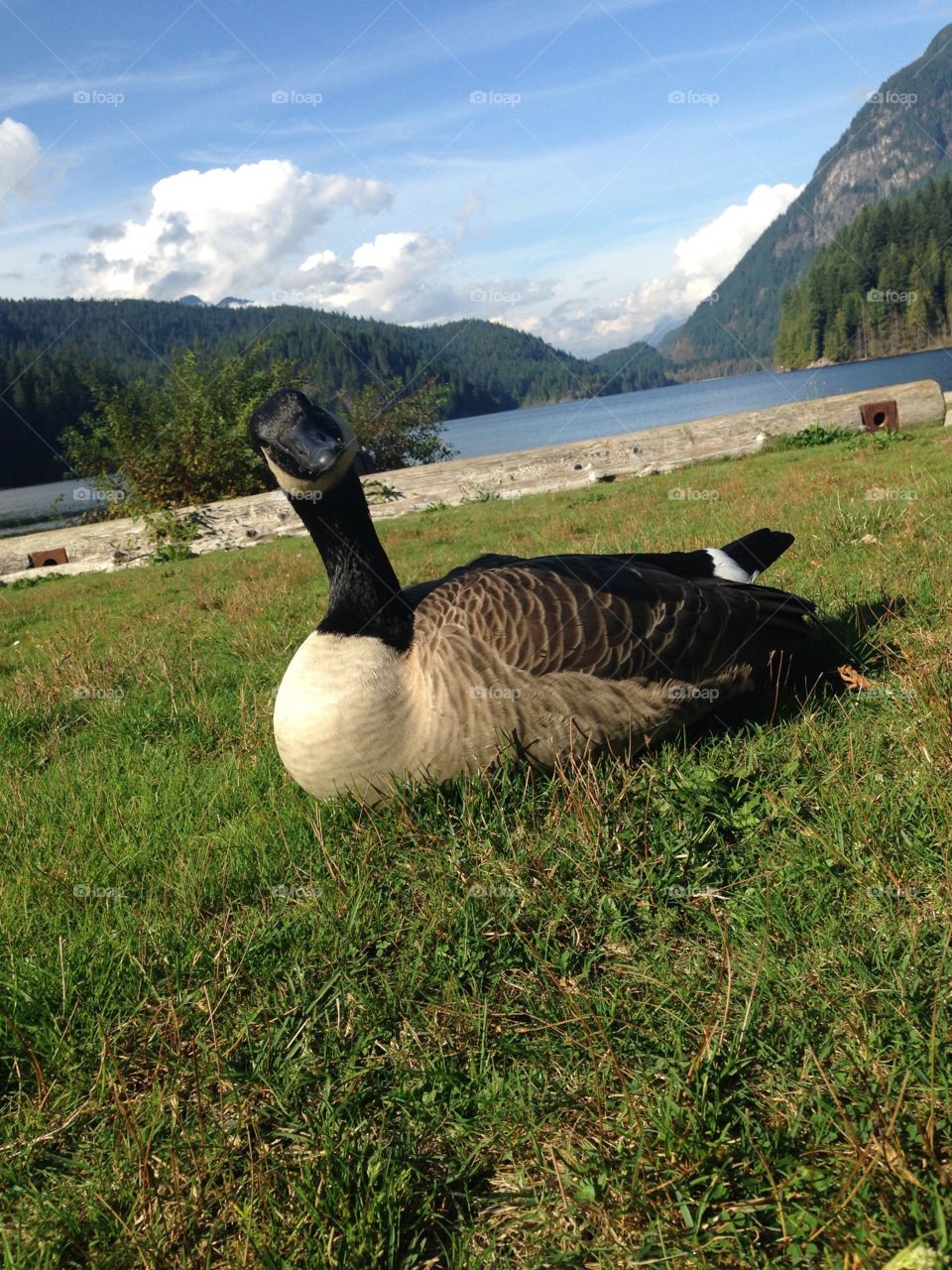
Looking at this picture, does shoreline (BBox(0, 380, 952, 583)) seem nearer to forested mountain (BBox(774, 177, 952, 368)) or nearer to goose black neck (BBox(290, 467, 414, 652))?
goose black neck (BBox(290, 467, 414, 652))

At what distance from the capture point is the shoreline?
1662cm

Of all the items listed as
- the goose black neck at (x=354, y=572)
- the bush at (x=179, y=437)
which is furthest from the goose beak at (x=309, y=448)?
the bush at (x=179, y=437)

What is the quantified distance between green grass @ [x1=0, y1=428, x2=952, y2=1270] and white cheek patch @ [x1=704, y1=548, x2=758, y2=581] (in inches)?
25.7

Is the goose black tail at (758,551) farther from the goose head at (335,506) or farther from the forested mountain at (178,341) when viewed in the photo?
the forested mountain at (178,341)

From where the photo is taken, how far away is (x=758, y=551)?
4887mm

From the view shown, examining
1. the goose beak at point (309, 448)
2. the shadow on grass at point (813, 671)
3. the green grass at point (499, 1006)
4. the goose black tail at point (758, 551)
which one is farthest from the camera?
the goose black tail at point (758, 551)

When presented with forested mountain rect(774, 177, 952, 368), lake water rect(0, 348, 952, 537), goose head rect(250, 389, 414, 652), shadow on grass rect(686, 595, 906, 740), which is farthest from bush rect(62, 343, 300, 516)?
forested mountain rect(774, 177, 952, 368)

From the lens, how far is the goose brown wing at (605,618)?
3359 mm

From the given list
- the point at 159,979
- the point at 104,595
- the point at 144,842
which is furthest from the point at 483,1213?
the point at 104,595

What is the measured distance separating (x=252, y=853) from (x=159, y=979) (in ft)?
2.23

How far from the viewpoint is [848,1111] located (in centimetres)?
185

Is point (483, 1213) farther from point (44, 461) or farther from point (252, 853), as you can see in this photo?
point (44, 461)

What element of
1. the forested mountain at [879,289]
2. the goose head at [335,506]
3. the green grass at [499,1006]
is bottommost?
the green grass at [499,1006]

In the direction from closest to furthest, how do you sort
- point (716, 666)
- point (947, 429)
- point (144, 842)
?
point (144, 842) < point (716, 666) < point (947, 429)
